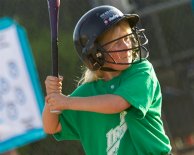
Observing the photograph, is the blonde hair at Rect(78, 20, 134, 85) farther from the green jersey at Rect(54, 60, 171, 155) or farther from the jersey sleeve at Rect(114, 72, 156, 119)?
the jersey sleeve at Rect(114, 72, 156, 119)

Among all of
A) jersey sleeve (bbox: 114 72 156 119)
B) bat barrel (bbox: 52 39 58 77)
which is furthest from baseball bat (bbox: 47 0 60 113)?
jersey sleeve (bbox: 114 72 156 119)

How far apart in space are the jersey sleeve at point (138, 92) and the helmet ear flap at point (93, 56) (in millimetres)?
153

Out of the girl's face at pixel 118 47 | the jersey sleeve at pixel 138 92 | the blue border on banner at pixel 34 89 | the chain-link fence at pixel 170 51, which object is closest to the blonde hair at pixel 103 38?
the girl's face at pixel 118 47

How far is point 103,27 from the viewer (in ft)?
11.6

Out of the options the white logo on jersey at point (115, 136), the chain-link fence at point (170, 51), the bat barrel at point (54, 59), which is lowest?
the chain-link fence at point (170, 51)

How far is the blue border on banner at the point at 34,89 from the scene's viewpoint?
618cm

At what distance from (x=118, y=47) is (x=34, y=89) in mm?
2800

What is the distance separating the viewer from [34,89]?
20.5 ft

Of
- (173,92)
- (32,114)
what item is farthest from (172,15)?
(32,114)

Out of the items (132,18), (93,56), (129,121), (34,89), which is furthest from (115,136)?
(34,89)

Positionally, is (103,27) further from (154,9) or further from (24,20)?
(154,9)

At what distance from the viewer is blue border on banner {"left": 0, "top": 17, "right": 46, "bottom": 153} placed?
6184 mm

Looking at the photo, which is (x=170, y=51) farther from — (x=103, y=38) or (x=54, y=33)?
(x=103, y=38)

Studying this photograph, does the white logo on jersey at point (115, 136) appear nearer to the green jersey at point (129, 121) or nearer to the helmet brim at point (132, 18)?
the green jersey at point (129, 121)
